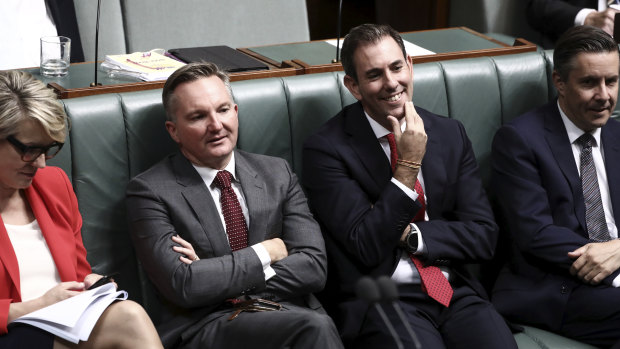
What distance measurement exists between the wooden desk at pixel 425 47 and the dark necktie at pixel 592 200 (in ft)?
1.87

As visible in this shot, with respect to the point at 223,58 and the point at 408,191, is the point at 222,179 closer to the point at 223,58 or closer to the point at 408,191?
the point at 408,191

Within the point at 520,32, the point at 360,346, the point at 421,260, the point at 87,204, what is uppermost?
the point at 520,32

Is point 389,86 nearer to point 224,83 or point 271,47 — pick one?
point 224,83

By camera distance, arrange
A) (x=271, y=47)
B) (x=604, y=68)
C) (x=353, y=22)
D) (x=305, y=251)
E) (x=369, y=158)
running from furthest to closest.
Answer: (x=353, y=22)
(x=271, y=47)
(x=604, y=68)
(x=369, y=158)
(x=305, y=251)

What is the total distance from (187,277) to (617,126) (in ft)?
4.97

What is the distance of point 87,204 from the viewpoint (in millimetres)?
2473

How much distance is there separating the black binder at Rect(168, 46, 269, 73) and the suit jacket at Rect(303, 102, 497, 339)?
392 mm

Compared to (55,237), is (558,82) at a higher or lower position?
higher

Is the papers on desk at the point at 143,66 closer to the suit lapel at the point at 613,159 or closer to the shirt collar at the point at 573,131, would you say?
the shirt collar at the point at 573,131

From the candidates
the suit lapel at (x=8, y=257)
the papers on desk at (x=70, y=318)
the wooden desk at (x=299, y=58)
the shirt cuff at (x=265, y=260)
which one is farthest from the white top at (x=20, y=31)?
the papers on desk at (x=70, y=318)

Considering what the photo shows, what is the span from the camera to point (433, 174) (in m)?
2.59

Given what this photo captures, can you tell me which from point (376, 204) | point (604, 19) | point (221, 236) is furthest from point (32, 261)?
point (604, 19)

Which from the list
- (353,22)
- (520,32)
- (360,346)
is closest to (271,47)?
(360,346)

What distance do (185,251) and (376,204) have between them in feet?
1.80
